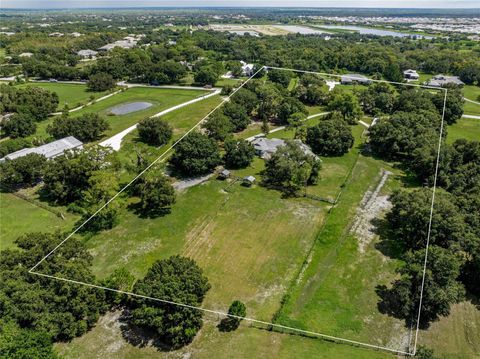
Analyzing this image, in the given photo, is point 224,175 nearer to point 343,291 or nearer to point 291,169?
point 291,169

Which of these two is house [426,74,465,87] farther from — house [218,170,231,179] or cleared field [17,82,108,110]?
cleared field [17,82,108,110]

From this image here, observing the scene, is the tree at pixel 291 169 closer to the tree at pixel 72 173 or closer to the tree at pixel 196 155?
the tree at pixel 196 155

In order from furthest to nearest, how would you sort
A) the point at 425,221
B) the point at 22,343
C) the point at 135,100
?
the point at 135,100 → the point at 425,221 → the point at 22,343

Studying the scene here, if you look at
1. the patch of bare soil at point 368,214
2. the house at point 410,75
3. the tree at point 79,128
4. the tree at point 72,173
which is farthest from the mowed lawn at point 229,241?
the house at point 410,75

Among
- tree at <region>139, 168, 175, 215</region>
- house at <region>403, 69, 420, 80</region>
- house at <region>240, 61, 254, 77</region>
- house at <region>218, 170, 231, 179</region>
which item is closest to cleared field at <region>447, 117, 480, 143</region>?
house at <region>403, 69, 420, 80</region>

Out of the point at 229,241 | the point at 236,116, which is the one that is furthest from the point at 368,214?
the point at 236,116

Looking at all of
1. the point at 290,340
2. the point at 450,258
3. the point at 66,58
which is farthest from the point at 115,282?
the point at 66,58

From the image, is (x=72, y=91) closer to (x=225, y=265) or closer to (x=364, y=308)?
(x=225, y=265)
